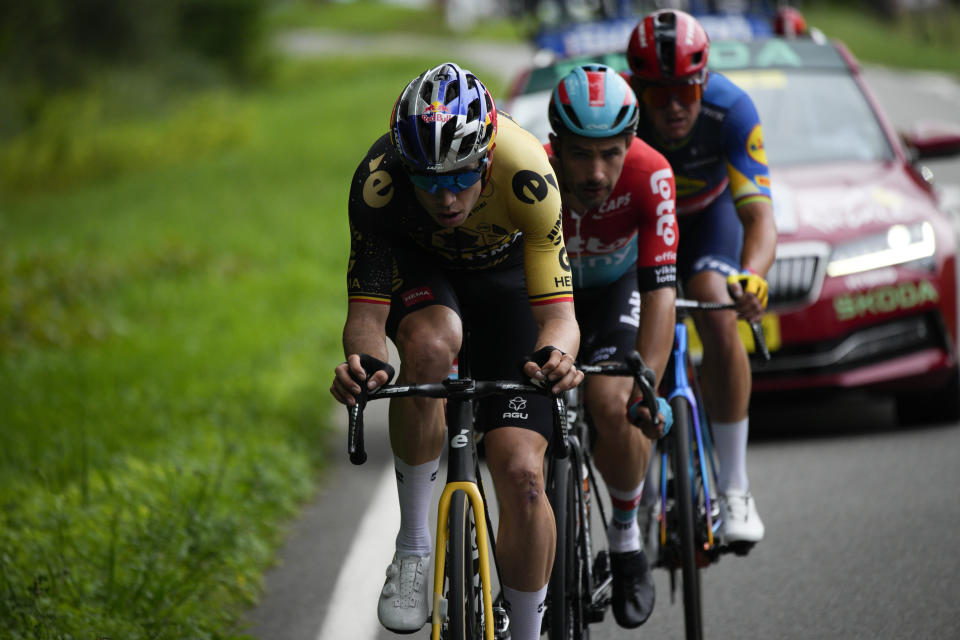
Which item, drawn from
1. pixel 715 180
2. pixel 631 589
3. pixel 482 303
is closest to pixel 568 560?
pixel 631 589

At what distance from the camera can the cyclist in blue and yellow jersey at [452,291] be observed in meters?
3.77


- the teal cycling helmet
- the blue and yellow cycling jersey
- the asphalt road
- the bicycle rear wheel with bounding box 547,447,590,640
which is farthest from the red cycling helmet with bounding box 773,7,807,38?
the bicycle rear wheel with bounding box 547,447,590,640

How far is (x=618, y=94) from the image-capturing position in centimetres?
464

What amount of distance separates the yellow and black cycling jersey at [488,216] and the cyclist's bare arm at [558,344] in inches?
1.4

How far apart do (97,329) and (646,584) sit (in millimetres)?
8855

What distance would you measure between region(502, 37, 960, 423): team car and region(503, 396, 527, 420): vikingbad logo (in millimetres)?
3057

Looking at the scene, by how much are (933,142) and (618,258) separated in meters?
3.80

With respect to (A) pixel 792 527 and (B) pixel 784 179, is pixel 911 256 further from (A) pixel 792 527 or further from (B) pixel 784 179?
(A) pixel 792 527

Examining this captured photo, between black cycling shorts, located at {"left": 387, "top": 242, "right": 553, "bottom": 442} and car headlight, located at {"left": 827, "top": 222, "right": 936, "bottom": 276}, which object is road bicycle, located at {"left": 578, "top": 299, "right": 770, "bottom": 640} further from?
car headlight, located at {"left": 827, "top": 222, "right": 936, "bottom": 276}

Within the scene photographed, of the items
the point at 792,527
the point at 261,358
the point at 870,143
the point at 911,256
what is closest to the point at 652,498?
the point at 792,527

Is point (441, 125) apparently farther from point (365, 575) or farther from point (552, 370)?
point (365, 575)

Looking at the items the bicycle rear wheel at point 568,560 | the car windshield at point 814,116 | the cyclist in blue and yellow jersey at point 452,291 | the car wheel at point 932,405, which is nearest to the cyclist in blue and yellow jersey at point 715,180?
the bicycle rear wheel at point 568,560

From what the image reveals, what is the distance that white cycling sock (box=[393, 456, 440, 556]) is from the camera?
4.25 meters

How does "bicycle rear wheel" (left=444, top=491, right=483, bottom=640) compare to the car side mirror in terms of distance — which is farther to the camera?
the car side mirror
